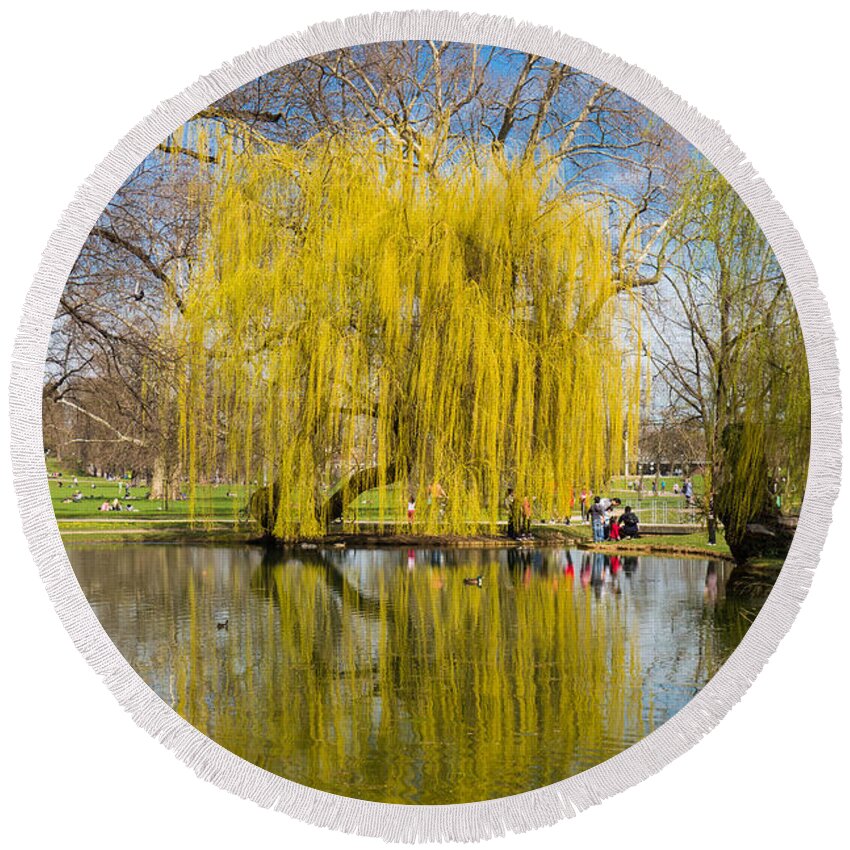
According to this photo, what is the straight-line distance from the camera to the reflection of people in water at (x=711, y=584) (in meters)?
3.10

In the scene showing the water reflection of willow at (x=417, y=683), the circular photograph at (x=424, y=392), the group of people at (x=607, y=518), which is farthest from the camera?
the group of people at (x=607, y=518)

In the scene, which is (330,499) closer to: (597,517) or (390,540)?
(390,540)

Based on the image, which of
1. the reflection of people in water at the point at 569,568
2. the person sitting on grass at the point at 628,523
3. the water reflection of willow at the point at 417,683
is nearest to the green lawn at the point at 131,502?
the water reflection of willow at the point at 417,683

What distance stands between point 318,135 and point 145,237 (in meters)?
0.57

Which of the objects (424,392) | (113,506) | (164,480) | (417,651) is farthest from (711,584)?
(113,506)

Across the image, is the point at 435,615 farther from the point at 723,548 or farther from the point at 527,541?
the point at 723,548

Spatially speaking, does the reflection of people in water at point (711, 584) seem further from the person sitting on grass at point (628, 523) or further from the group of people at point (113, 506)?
the group of people at point (113, 506)

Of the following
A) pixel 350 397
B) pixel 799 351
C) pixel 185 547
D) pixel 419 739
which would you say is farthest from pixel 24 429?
pixel 799 351

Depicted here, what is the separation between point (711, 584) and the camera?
313 centimetres

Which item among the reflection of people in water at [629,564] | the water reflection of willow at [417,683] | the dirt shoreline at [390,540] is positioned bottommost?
the water reflection of willow at [417,683]

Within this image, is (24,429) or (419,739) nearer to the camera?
(419,739)

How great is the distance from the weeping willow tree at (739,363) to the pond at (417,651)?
23cm

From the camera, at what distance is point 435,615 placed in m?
3.04

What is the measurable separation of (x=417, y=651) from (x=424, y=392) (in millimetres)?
708
